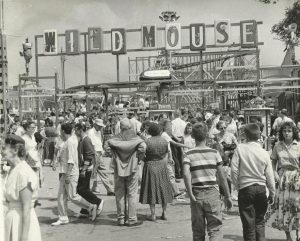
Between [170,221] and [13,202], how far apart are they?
13.5ft

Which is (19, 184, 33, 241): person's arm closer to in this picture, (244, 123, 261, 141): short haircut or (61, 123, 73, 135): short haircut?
(244, 123, 261, 141): short haircut

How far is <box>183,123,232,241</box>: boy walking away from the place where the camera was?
5.63m

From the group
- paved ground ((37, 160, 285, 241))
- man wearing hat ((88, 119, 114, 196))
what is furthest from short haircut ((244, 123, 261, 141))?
man wearing hat ((88, 119, 114, 196))

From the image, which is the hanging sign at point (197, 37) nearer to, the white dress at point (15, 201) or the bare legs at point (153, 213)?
the bare legs at point (153, 213)

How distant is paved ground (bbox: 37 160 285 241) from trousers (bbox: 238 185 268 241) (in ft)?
3.73

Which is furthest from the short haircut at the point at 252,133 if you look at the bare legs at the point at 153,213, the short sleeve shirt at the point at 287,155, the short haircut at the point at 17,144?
the bare legs at the point at 153,213

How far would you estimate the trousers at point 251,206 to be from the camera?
19.3 feet

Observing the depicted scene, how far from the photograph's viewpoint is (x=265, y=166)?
5.93m

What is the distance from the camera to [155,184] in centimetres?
834

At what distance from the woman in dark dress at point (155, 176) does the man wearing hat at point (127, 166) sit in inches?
8.4

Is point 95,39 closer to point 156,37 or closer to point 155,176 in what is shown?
point 156,37

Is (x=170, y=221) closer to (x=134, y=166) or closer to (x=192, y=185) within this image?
(x=134, y=166)

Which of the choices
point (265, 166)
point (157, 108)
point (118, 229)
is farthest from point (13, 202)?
point (157, 108)

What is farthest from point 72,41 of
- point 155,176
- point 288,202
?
point 288,202
